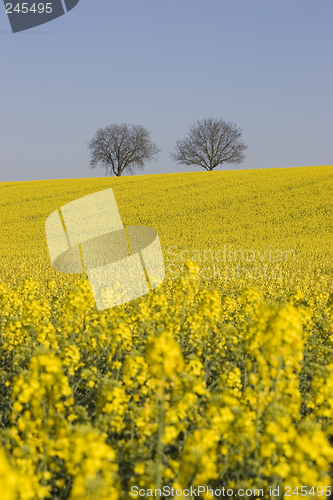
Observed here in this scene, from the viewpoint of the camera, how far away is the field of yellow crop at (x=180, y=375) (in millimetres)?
2740

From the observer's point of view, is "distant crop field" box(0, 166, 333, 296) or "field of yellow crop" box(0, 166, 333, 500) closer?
"field of yellow crop" box(0, 166, 333, 500)

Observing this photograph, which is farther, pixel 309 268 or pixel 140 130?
pixel 140 130

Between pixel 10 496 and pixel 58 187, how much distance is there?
35679 mm

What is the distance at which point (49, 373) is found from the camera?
323 cm

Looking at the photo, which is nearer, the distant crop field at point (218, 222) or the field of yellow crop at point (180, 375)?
the field of yellow crop at point (180, 375)

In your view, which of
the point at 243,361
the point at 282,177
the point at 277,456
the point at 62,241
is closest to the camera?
the point at 277,456

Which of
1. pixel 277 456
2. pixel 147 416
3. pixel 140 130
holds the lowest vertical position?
pixel 277 456

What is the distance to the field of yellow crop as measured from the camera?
2740mm

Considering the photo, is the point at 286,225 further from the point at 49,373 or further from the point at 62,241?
the point at 49,373

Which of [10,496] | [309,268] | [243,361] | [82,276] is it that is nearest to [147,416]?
[10,496]

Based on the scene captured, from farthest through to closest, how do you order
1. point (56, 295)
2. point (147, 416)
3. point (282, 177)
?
point (282, 177)
point (56, 295)
point (147, 416)

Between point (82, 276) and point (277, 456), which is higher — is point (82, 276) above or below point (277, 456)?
below

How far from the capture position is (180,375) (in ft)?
12.3

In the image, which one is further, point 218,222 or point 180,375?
point 218,222
